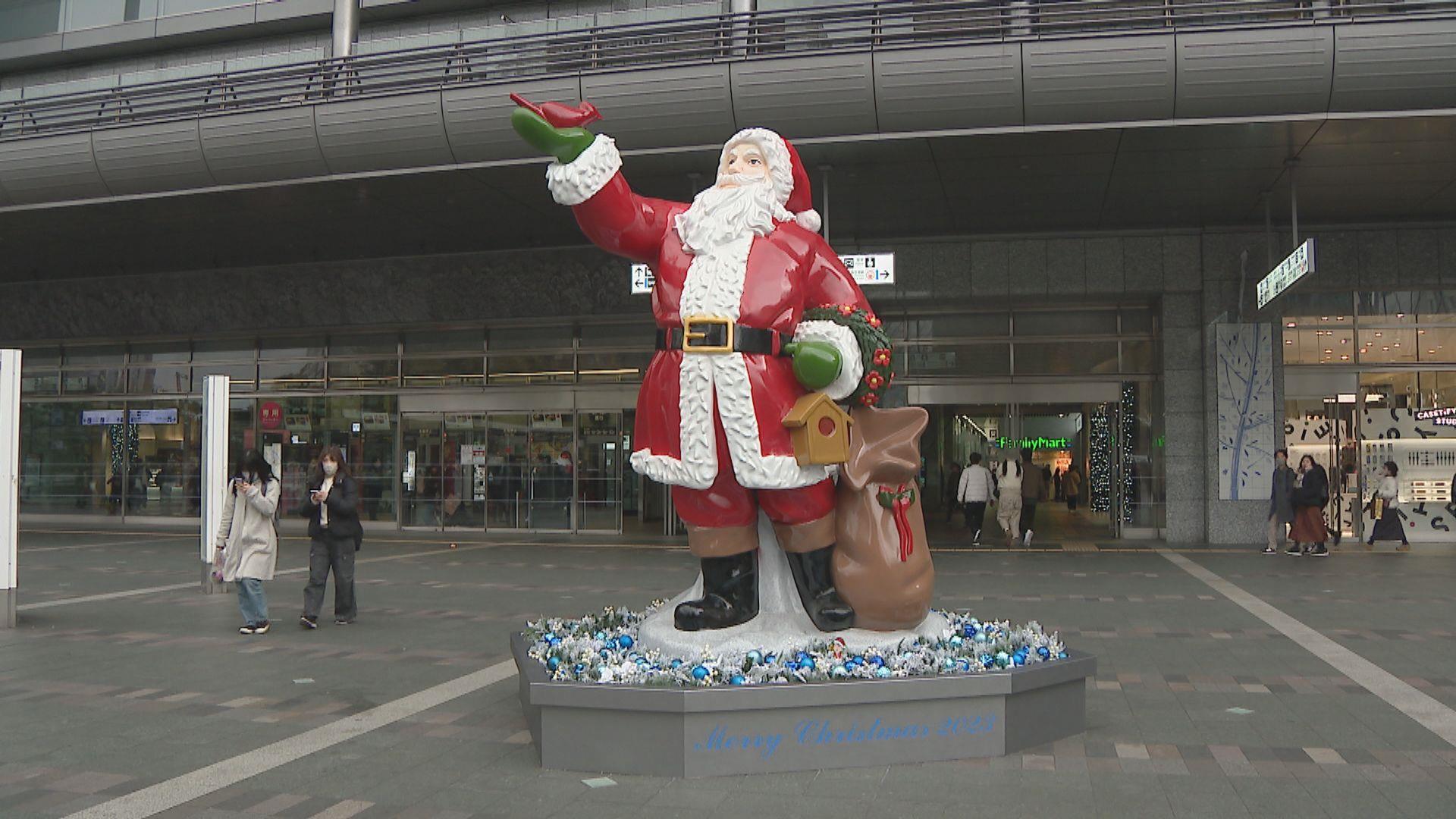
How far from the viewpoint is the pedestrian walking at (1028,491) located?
16109 millimetres

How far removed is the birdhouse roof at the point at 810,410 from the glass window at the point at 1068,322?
12211 millimetres

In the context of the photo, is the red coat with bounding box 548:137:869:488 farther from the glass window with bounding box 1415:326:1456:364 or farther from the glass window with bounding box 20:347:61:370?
the glass window with bounding box 20:347:61:370

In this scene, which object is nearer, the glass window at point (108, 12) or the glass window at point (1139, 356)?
the glass window at point (1139, 356)

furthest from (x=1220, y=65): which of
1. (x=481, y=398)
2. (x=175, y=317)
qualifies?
(x=175, y=317)

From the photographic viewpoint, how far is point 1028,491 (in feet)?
53.1

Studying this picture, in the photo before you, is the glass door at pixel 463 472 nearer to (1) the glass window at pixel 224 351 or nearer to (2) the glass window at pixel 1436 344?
(1) the glass window at pixel 224 351

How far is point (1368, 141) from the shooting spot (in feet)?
37.3

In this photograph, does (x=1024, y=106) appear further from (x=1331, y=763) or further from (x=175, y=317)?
(x=175, y=317)

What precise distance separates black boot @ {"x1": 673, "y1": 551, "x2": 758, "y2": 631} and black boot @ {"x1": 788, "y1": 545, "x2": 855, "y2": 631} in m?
0.23

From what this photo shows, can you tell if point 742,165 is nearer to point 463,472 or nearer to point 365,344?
point 463,472

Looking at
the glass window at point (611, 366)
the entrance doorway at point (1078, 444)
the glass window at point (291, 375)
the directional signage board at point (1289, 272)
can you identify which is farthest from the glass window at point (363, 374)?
the directional signage board at point (1289, 272)

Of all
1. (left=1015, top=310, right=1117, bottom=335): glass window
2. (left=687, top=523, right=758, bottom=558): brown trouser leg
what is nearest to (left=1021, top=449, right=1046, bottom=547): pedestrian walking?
(left=1015, top=310, right=1117, bottom=335): glass window

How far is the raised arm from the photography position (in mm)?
5047

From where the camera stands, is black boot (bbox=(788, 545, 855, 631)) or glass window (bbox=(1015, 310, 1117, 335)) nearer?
black boot (bbox=(788, 545, 855, 631))
